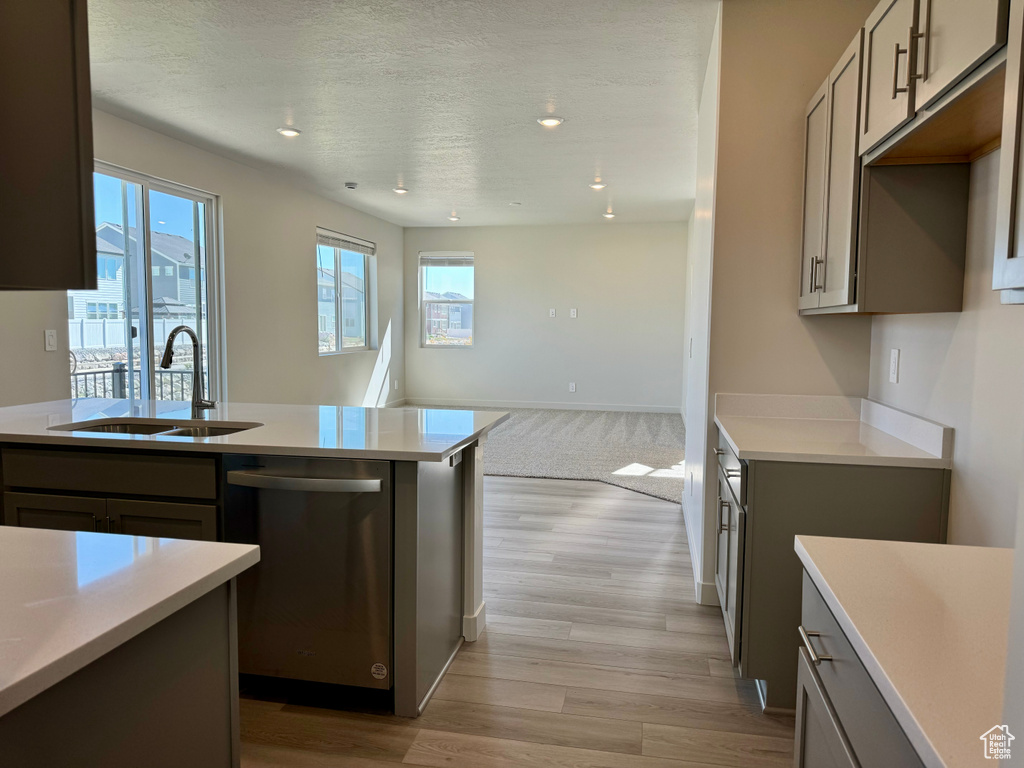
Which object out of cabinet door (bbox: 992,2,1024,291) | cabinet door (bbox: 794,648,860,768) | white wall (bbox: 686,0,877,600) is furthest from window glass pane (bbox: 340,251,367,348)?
cabinet door (bbox: 992,2,1024,291)

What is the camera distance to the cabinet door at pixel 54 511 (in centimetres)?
220

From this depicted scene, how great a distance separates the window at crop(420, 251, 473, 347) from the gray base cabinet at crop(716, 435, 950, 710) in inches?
297

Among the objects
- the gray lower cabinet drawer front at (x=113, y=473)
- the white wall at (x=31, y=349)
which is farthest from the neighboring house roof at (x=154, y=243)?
the gray lower cabinet drawer front at (x=113, y=473)

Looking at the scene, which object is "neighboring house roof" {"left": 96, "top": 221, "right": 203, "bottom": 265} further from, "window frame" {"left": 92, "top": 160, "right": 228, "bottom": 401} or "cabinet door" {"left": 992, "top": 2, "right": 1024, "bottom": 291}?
"cabinet door" {"left": 992, "top": 2, "right": 1024, "bottom": 291}

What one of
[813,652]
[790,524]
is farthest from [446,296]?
[813,652]

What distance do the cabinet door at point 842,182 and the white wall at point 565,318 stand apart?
649 centimetres

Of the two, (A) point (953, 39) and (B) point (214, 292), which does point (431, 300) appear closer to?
(B) point (214, 292)

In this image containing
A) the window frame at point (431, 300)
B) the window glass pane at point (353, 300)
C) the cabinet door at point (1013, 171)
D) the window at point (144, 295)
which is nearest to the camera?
the cabinet door at point (1013, 171)

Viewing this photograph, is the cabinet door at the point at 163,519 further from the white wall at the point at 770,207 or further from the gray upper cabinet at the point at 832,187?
the gray upper cabinet at the point at 832,187

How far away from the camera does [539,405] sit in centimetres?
933

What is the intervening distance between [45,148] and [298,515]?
1.68 metres

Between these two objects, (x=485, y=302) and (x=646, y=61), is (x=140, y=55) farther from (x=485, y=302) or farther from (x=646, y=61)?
(x=485, y=302)

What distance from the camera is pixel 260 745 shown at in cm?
201

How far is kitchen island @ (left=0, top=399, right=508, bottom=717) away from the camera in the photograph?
2090 millimetres
